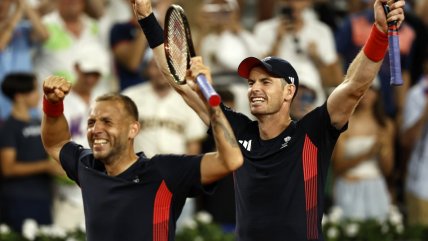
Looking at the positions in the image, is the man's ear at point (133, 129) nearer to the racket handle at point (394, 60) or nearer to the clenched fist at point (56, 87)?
the clenched fist at point (56, 87)

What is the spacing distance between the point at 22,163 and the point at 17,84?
0.76 metres

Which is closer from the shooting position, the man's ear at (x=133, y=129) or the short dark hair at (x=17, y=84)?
the man's ear at (x=133, y=129)

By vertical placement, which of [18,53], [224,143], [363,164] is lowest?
[363,164]

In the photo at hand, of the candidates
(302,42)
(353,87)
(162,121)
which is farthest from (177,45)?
(302,42)

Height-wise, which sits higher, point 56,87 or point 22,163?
point 56,87

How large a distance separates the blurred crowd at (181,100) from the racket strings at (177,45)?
4122 mm

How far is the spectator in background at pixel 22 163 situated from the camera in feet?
35.1

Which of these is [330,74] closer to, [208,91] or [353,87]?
[353,87]

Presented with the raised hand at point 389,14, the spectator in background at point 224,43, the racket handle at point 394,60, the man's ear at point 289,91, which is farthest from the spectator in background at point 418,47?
the racket handle at point 394,60

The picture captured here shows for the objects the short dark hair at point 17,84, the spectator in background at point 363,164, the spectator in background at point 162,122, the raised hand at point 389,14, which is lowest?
the spectator in background at point 363,164

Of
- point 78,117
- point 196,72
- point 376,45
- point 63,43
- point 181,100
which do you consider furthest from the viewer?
point 63,43

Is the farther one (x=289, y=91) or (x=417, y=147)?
(x=417, y=147)

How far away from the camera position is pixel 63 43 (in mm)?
11602

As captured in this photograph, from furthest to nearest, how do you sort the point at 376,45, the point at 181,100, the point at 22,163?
the point at 181,100 → the point at 22,163 → the point at 376,45
